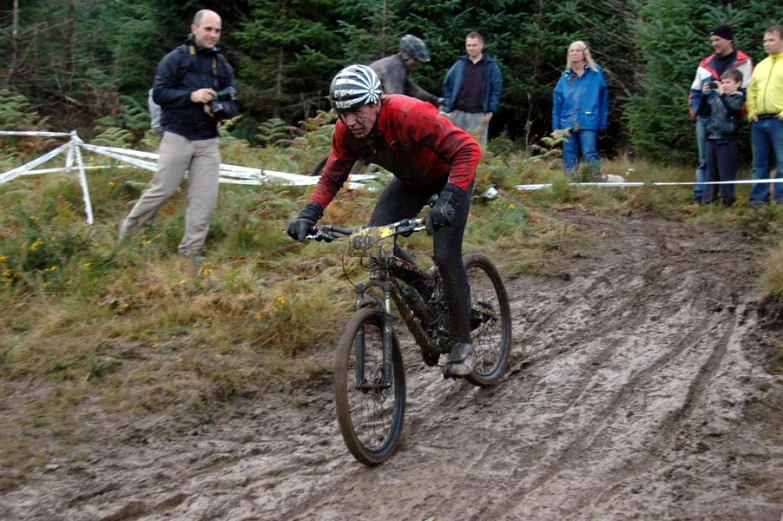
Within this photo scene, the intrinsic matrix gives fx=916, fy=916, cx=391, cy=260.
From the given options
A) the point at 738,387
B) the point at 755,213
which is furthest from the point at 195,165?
the point at 755,213

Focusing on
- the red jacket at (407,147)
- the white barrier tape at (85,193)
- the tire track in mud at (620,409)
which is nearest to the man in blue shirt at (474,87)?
the white barrier tape at (85,193)

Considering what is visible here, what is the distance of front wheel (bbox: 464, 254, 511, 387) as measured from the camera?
6.53 m

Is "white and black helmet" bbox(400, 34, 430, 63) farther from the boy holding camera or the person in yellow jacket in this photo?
the person in yellow jacket

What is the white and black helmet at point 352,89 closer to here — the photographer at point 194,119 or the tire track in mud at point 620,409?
the tire track in mud at point 620,409

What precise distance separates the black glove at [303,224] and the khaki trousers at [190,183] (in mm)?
3370

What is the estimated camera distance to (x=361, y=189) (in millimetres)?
10609

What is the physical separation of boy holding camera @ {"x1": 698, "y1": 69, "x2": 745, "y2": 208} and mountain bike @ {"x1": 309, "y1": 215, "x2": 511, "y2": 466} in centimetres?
643

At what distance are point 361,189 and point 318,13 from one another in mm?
7062

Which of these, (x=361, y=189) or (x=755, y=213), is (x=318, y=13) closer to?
(x=361, y=189)

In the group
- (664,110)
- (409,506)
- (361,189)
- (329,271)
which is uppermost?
(664,110)

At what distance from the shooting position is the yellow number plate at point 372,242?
5.33m

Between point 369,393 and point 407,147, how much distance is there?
4.92ft

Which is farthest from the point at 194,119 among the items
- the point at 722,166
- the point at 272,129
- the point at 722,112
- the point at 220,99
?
the point at 722,166

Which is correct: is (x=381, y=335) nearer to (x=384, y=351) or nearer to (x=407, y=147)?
(x=384, y=351)
